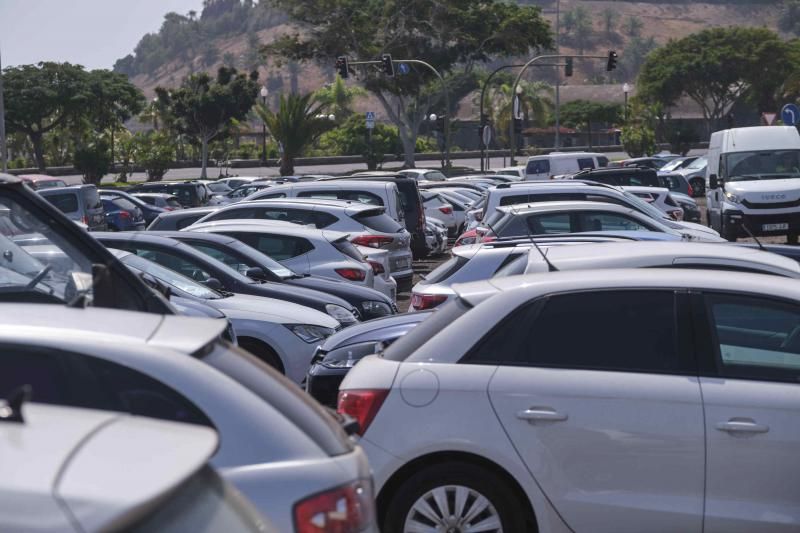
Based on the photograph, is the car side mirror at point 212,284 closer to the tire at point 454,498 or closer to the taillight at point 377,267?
the taillight at point 377,267

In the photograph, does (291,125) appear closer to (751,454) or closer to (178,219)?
(178,219)

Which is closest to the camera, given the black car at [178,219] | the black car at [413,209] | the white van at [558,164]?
the black car at [178,219]

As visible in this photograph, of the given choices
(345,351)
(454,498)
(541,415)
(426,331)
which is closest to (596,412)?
(541,415)

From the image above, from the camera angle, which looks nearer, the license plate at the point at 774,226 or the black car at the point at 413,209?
the black car at the point at 413,209

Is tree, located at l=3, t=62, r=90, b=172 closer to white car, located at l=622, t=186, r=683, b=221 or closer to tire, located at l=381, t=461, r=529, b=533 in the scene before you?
white car, located at l=622, t=186, r=683, b=221

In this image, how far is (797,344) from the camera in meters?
5.78

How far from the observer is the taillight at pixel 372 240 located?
15.9 metres

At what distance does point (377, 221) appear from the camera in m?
16.6

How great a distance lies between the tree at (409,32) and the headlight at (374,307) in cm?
4903

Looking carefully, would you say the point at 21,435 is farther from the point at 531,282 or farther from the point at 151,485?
the point at 531,282

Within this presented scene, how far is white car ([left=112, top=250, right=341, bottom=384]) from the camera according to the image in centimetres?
999

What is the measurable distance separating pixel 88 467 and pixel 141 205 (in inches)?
1243

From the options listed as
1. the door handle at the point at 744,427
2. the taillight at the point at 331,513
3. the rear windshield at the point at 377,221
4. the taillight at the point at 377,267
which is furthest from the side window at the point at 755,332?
the rear windshield at the point at 377,221

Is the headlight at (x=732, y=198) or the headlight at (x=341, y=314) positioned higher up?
the headlight at (x=341, y=314)
